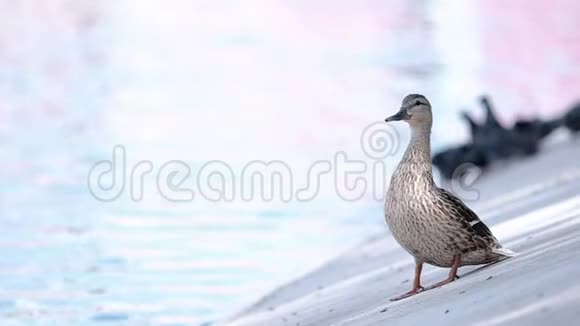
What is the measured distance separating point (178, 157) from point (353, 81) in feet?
27.4

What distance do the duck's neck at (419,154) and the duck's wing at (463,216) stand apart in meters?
0.16

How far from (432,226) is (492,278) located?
0.68 metres

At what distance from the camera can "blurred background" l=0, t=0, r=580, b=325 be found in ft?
37.3

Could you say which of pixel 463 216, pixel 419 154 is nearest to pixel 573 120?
pixel 419 154

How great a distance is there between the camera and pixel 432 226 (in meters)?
7.24

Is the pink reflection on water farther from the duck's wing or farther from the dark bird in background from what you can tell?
the duck's wing

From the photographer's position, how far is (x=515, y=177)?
12992 millimetres

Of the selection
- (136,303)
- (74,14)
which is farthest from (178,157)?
(74,14)

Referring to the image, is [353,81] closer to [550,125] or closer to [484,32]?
[484,32]

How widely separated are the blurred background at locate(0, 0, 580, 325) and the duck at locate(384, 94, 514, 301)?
2828mm
